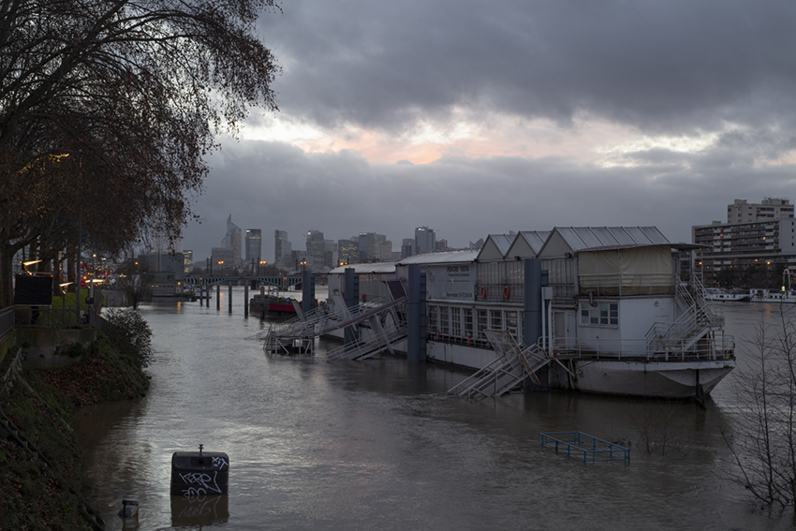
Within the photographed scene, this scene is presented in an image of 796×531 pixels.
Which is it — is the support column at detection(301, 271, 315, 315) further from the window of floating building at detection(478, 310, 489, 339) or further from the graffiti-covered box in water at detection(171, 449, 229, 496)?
the graffiti-covered box in water at detection(171, 449, 229, 496)

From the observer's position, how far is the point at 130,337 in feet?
129

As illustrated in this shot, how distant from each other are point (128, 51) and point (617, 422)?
73.1 ft

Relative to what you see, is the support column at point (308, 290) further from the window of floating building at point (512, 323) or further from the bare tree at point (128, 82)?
the bare tree at point (128, 82)

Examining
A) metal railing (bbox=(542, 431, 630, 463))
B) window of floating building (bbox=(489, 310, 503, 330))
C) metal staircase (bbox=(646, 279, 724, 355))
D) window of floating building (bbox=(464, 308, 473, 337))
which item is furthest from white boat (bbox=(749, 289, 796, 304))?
metal railing (bbox=(542, 431, 630, 463))

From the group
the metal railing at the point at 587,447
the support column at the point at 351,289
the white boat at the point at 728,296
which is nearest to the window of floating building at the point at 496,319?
the metal railing at the point at 587,447

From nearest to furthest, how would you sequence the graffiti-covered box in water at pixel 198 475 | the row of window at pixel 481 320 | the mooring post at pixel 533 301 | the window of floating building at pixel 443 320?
the graffiti-covered box in water at pixel 198 475 → the row of window at pixel 481 320 → the mooring post at pixel 533 301 → the window of floating building at pixel 443 320

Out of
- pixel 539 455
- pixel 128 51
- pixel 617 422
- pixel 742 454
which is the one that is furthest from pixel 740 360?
pixel 128 51

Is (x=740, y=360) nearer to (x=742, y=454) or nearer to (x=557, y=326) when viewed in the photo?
(x=557, y=326)

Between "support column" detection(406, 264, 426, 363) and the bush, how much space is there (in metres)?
16.9

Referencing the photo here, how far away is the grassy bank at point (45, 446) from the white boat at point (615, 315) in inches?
800

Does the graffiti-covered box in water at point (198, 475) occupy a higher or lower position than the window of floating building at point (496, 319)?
lower

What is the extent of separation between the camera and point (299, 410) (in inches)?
1149

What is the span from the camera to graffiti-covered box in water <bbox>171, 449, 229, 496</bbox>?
16.8m

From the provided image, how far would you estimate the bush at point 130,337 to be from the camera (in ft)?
124
